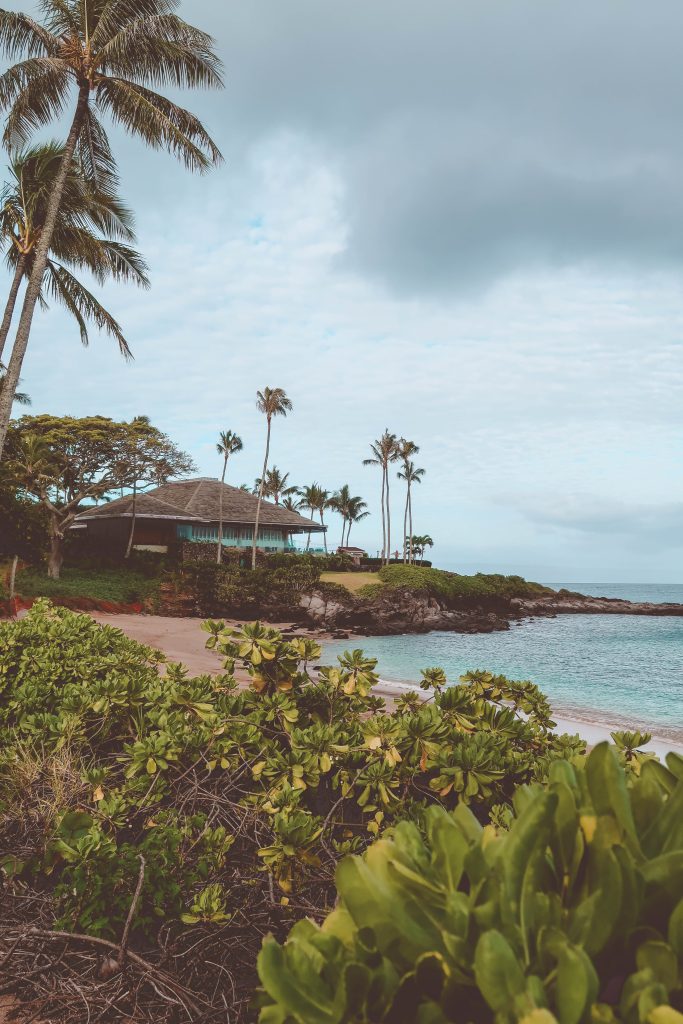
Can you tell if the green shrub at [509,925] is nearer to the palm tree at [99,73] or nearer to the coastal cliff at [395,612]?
the palm tree at [99,73]

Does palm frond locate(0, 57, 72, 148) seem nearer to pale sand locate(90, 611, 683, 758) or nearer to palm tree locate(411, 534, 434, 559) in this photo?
pale sand locate(90, 611, 683, 758)

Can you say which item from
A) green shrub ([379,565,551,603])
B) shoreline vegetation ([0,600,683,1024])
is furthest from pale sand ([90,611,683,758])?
green shrub ([379,565,551,603])

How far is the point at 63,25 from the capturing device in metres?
12.0

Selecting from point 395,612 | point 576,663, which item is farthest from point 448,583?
point 576,663

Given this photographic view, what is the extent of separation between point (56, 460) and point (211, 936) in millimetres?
29438

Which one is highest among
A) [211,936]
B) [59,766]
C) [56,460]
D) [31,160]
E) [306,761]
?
[31,160]

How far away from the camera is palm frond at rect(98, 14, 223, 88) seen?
38.2ft

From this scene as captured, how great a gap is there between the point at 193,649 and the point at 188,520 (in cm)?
1901

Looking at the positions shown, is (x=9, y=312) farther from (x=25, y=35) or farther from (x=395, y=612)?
(x=395, y=612)

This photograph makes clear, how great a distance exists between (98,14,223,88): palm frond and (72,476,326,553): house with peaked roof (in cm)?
2412

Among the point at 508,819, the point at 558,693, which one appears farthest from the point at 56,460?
the point at 508,819

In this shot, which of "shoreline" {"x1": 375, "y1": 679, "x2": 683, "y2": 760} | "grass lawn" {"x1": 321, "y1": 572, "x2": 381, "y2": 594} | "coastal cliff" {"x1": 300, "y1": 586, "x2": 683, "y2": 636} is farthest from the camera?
"grass lawn" {"x1": 321, "y1": 572, "x2": 381, "y2": 594}

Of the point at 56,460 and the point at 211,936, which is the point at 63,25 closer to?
the point at 211,936

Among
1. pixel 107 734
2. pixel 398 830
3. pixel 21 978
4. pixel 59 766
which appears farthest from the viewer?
pixel 107 734
